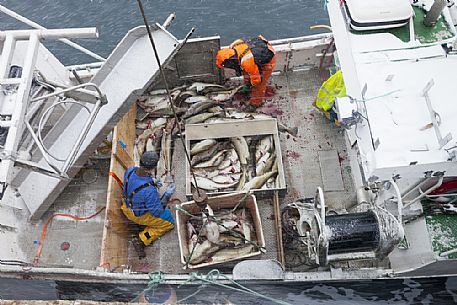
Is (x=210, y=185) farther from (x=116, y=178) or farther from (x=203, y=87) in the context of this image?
(x=203, y=87)

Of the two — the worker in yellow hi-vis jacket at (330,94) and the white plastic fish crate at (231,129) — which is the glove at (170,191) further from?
the worker in yellow hi-vis jacket at (330,94)

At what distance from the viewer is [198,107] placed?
728 cm

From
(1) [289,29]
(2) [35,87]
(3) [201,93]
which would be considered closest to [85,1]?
(1) [289,29]

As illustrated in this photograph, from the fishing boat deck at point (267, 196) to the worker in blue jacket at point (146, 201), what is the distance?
29 centimetres

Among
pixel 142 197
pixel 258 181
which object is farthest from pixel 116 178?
pixel 258 181

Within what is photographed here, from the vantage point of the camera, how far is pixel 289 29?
11938mm

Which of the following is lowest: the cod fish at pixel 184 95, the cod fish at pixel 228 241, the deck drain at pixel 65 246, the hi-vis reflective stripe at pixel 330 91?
the cod fish at pixel 228 241

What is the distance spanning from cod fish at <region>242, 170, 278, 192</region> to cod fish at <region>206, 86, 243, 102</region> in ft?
5.64

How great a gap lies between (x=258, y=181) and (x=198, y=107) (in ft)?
5.79

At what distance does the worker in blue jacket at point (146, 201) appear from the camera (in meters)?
5.73

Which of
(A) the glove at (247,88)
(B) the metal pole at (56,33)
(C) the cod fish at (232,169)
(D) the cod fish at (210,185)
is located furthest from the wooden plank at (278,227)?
(B) the metal pole at (56,33)

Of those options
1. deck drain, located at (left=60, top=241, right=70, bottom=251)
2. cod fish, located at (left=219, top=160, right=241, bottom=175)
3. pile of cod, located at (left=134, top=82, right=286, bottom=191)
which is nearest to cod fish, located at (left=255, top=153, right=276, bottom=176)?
pile of cod, located at (left=134, top=82, right=286, bottom=191)

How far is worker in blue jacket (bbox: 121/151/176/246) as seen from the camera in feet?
18.8

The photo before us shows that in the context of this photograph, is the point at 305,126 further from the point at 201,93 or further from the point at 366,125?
the point at 366,125
